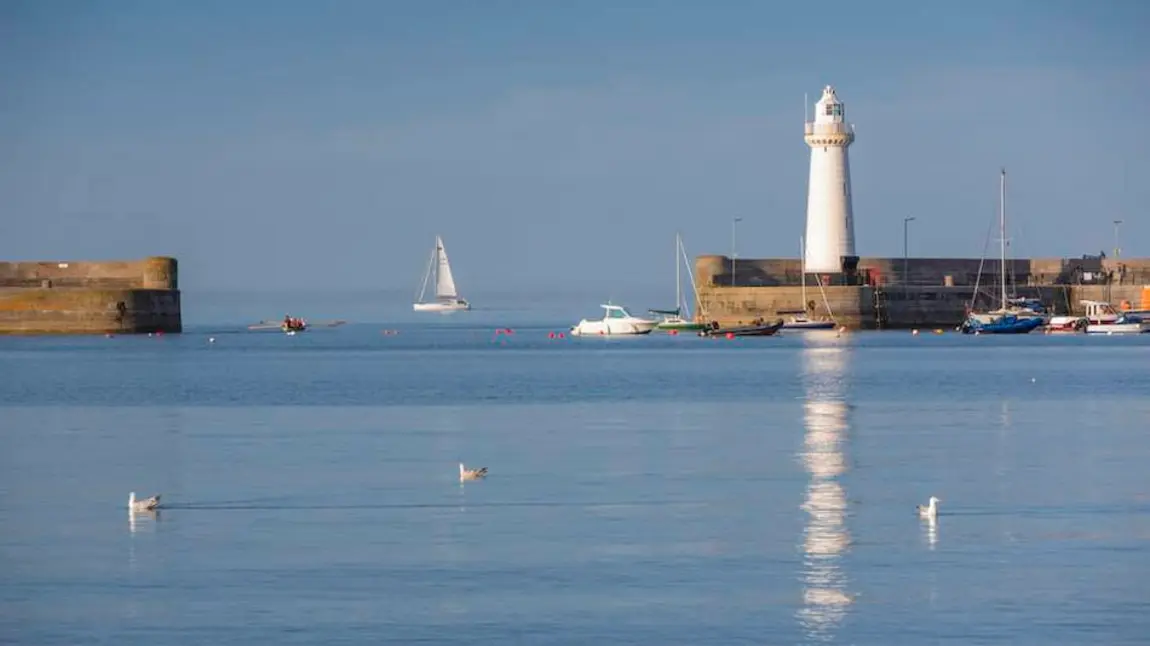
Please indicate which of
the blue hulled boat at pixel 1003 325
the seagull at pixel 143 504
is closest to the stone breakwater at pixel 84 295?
the blue hulled boat at pixel 1003 325

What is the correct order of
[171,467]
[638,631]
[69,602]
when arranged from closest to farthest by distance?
[638,631]
[69,602]
[171,467]

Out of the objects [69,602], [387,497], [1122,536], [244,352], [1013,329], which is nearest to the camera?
[69,602]

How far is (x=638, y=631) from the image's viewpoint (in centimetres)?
1395

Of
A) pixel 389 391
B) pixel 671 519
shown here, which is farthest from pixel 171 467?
pixel 389 391

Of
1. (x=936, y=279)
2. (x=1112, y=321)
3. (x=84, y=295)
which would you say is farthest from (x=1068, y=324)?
(x=84, y=295)

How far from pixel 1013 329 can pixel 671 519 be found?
6724 cm

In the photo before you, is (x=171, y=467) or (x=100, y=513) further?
(x=171, y=467)

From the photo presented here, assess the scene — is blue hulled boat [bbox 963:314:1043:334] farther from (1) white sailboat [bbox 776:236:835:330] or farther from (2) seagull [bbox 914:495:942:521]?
(2) seagull [bbox 914:495:942:521]

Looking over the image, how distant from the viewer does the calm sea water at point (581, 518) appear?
1441cm

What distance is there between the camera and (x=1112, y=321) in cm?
8588

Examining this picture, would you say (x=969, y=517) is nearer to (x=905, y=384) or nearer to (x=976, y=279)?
(x=905, y=384)

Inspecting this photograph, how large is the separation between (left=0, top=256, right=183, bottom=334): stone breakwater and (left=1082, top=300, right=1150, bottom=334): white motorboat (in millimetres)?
38802

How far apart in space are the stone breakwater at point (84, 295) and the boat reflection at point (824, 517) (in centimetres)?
4645

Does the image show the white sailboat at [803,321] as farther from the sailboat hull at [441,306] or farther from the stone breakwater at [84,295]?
the sailboat hull at [441,306]
